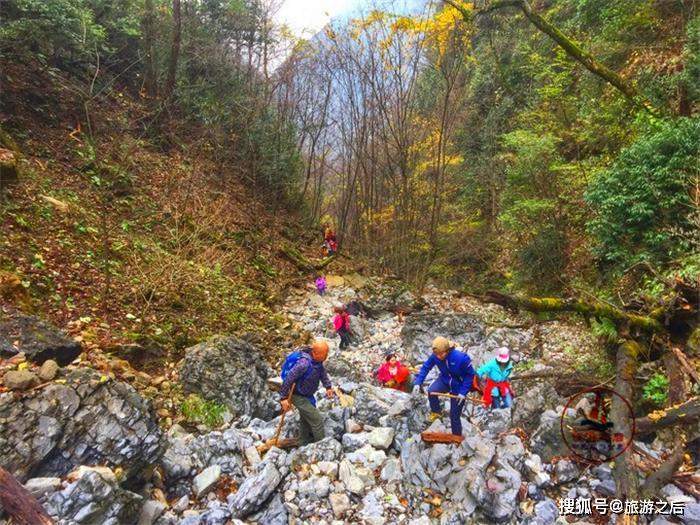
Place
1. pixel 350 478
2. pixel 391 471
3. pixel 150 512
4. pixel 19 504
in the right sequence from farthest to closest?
pixel 391 471
pixel 350 478
pixel 150 512
pixel 19 504

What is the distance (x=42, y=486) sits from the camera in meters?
3.64

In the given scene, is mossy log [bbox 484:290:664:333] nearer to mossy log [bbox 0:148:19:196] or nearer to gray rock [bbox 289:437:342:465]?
gray rock [bbox 289:437:342:465]

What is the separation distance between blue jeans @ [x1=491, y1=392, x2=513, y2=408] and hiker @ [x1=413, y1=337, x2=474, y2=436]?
1.05 metres

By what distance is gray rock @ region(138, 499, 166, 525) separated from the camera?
13.4 ft

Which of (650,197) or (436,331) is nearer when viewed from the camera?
(650,197)

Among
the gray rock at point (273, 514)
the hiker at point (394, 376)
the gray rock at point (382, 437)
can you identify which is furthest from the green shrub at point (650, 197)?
the gray rock at point (273, 514)

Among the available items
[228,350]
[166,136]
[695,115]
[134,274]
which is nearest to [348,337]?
[228,350]

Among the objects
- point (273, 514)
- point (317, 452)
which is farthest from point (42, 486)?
point (317, 452)

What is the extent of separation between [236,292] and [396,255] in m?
7.23

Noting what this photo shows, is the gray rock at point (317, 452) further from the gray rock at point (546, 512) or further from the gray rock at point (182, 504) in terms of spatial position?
the gray rock at point (546, 512)

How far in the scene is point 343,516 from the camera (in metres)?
4.46

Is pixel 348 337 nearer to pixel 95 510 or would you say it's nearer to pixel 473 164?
pixel 95 510

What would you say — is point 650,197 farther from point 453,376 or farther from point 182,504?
point 182,504

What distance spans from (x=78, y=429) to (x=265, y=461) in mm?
2052
